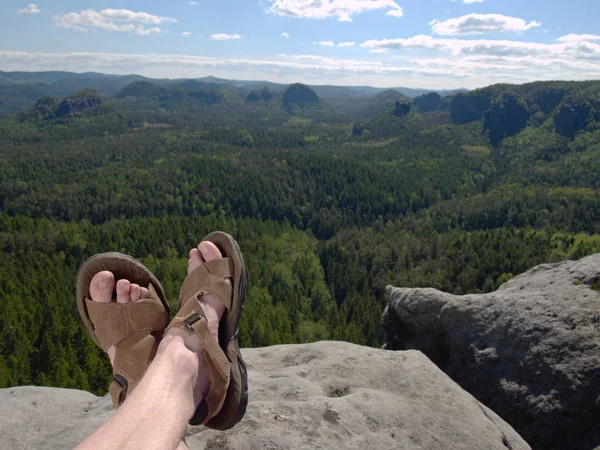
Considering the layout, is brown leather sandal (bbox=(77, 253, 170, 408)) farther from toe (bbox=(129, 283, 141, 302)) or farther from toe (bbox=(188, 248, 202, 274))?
toe (bbox=(188, 248, 202, 274))

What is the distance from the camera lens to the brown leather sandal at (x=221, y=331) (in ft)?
19.1

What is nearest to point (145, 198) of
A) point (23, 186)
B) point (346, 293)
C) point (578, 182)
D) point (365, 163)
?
point (23, 186)

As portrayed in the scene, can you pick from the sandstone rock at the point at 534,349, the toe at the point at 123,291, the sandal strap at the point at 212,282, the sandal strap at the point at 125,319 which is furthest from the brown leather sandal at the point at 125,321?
the sandstone rock at the point at 534,349

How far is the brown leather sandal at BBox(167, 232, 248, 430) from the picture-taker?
5.83 metres

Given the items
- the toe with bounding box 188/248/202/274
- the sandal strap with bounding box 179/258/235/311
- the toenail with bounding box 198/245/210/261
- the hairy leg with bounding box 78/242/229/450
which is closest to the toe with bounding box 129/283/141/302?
the sandal strap with bounding box 179/258/235/311

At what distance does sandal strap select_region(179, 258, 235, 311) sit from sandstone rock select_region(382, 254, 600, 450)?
29.6ft

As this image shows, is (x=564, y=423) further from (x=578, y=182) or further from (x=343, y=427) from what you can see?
(x=578, y=182)

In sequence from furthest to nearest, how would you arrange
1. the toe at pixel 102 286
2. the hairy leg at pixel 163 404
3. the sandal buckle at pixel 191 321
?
the toe at pixel 102 286, the sandal buckle at pixel 191 321, the hairy leg at pixel 163 404

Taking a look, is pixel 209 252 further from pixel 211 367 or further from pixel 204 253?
pixel 211 367

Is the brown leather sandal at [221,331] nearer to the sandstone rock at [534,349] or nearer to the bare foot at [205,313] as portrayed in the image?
the bare foot at [205,313]

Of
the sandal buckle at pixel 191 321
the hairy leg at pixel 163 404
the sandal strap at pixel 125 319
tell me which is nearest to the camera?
the hairy leg at pixel 163 404

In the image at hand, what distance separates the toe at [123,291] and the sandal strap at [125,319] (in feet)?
0.86

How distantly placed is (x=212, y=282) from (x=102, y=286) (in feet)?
6.96

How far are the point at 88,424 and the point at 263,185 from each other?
15186 cm
